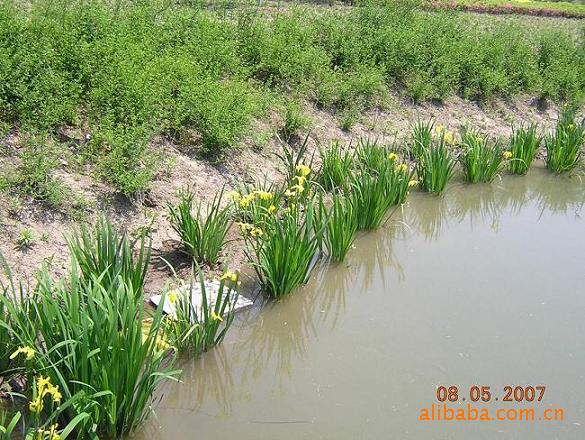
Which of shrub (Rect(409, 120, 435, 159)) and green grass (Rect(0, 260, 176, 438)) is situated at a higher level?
shrub (Rect(409, 120, 435, 159))

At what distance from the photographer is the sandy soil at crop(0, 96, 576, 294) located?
16.6 ft

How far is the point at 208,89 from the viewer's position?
7.11m

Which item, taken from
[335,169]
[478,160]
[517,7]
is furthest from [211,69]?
[517,7]

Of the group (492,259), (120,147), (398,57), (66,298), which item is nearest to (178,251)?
(120,147)

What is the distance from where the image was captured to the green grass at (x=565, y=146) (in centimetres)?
873

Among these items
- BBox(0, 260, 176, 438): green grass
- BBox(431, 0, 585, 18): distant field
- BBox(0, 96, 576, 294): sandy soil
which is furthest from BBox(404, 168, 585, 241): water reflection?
BBox(431, 0, 585, 18): distant field

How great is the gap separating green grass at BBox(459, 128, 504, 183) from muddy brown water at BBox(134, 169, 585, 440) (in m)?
1.12

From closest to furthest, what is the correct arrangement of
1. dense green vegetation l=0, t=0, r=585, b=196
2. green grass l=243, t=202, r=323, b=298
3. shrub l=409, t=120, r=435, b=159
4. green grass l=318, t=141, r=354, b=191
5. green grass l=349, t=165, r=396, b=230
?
green grass l=243, t=202, r=323, b=298
dense green vegetation l=0, t=0, r=585, b=196
green grass l=349, t=165, r=396, b=230
green grass l=318, t=141, r=354, b=191
shrub l=409, t=120, r=435, b=159

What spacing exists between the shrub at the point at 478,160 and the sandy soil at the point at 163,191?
3.84 ft

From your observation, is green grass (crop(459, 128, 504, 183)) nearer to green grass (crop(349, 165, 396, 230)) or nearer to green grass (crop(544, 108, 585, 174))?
green grass (crop(544, 108, 585, 174))

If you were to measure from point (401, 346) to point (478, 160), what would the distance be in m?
3.79
